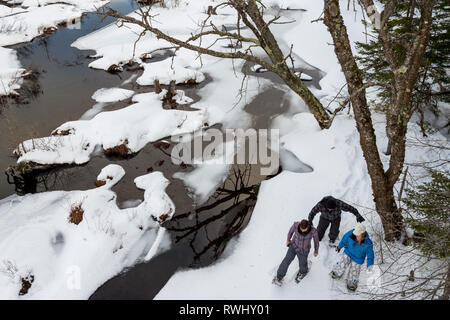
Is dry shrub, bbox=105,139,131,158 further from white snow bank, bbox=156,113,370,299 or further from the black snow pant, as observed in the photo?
the black snow pant

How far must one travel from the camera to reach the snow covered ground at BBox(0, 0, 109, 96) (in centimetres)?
1395

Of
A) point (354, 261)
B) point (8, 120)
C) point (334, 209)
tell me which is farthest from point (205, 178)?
point (8, 120)

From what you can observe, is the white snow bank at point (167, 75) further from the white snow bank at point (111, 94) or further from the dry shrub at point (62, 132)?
the dry shrub at point (62, 132)

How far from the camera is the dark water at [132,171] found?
6.57 m

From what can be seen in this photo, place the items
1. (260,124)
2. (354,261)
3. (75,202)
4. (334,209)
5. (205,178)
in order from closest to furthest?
(354,261)
(334,209)
(75,202)
(205,178)
(260,124)

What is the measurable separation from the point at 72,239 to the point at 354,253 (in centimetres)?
574

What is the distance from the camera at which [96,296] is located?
599 cm

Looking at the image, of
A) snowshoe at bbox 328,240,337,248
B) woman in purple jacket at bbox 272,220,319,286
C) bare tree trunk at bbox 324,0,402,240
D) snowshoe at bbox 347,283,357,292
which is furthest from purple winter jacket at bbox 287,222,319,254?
bare tree trunk at bbox 324,0,402,240

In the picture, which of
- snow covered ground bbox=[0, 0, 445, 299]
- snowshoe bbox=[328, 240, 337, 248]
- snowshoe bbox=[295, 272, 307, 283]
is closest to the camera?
snowshoe bbox=[295, 272, 307, 283]

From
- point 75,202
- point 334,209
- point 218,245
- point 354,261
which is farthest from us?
point 75,202

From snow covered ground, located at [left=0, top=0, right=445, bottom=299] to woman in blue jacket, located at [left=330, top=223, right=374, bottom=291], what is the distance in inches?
11.0

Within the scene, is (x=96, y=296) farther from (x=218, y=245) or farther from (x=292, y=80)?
(x=292, y=80)
